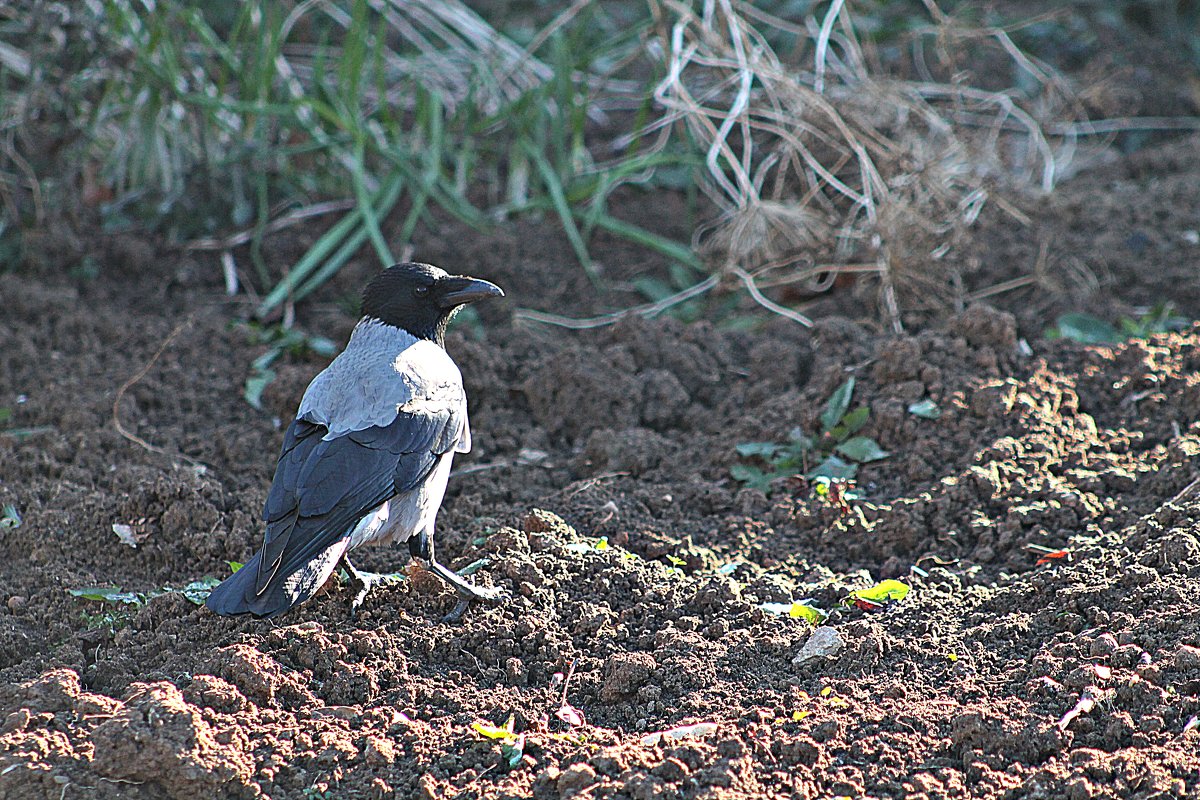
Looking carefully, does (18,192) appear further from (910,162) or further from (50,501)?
(910,162)

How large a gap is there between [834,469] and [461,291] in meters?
1.52

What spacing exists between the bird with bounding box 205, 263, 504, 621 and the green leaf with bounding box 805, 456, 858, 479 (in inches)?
51.5

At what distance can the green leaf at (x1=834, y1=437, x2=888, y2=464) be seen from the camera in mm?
4539

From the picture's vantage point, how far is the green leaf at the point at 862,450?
4.54 metres

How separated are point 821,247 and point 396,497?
2867 mm

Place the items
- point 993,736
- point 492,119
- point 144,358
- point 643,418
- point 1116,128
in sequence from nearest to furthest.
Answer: point 993,736 < point 643,418 < point 144,358 < point 492,119 < point 1116,128

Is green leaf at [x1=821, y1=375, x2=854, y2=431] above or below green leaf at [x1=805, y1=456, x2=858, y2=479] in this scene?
above

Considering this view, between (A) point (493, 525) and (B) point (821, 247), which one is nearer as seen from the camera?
(A) point (493, 525)

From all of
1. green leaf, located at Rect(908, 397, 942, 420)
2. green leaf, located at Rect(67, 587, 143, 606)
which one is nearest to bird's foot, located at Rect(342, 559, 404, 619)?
green leaf, located at Rect(67, 587, 143, 606)

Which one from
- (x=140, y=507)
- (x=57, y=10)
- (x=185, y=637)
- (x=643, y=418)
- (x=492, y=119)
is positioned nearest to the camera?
(x=185, y=637)

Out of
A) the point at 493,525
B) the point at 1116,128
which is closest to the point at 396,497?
the point at 493,525

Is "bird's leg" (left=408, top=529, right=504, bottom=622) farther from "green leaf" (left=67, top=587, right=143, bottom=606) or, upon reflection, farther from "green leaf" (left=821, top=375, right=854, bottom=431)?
"green leaf" (left=821, top=375, right=854, bottom=431)

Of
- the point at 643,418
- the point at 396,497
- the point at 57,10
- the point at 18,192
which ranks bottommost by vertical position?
the point at 643,418

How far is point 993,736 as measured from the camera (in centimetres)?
299
